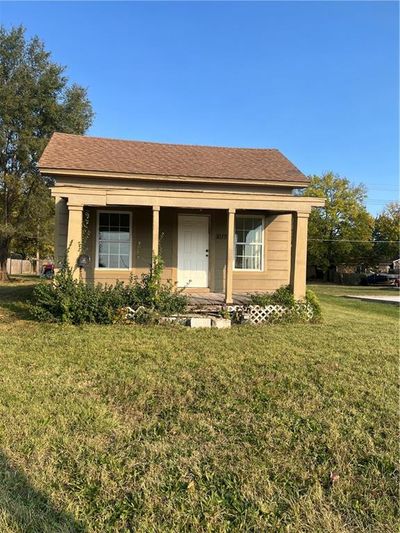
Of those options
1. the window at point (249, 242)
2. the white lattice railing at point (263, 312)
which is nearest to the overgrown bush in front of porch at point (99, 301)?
the white lattice railing at point (263, 312)

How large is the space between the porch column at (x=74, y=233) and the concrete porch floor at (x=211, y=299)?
274 centimetres

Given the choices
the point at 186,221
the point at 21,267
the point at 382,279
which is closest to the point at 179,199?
the point at 186,221

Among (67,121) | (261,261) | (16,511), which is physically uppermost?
(67,121)

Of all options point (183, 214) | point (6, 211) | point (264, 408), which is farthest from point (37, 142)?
point (264, 408)

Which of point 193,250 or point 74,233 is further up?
point 74,233

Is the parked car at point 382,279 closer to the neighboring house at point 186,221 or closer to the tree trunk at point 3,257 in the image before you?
the neighboring house at point 186,221

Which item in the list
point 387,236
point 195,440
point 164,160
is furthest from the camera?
point 387,236

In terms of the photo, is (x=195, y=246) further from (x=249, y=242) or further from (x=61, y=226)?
(x=61, y=226)

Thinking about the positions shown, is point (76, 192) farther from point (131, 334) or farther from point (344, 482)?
point (344, 482)

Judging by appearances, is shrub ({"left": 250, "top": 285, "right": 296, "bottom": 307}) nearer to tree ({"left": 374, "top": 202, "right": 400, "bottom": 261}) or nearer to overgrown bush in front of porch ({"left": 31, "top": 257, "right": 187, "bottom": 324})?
overgrown bush in front of porch ({"left": 31, "top": 257, "right": 187, "bottom": 324})

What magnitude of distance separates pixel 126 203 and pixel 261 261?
4378 millimetres

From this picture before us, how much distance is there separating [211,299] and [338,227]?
38.7 metres

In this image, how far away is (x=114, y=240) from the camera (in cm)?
1156

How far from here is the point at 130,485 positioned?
114 inches
